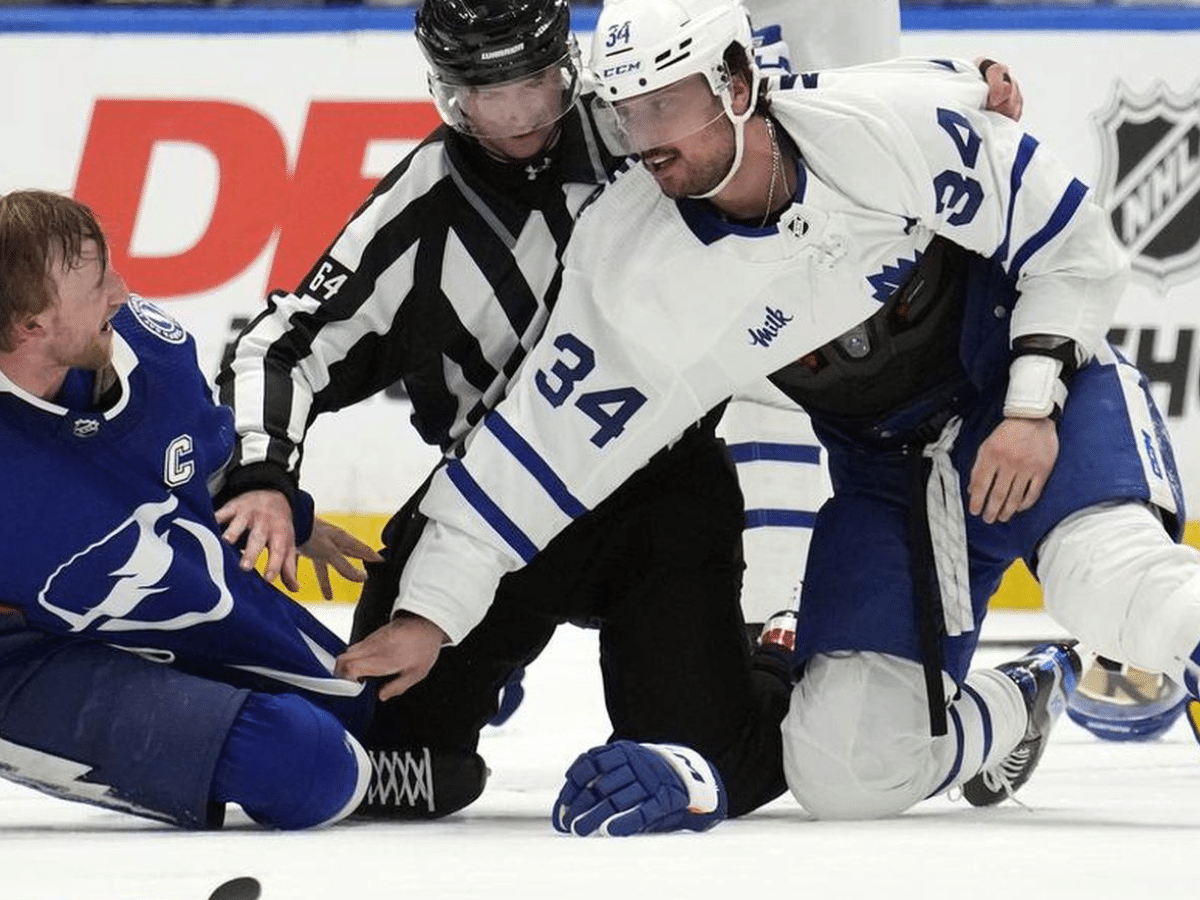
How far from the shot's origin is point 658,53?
2686mm

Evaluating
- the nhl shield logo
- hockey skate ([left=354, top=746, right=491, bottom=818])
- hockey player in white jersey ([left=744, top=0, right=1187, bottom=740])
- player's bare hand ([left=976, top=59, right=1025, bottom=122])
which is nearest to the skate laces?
hockey skate ([left=354, top=746, right=491, bottom=818])

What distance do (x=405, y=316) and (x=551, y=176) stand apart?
0.84ft

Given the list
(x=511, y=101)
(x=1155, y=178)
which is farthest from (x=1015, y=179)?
(x=1155, y=178)

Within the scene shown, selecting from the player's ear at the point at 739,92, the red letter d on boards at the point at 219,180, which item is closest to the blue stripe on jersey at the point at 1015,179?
the player's ear at the point at 739,92

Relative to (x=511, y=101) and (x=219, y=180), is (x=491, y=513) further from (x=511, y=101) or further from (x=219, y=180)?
(x=219, y=180)

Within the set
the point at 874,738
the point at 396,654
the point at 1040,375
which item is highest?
the point at 1040,375

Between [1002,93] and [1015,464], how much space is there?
0.48 metres

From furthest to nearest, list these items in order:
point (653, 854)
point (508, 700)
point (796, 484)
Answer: point (796, 484) → point (508, 700) → point (653, 854)

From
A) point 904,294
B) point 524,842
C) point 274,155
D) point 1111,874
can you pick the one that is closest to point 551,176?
point 904,294

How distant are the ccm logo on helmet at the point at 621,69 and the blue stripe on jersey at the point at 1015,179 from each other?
49 cm

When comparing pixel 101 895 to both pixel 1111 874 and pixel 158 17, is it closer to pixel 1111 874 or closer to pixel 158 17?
pixel 1111 874

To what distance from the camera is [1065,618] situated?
275 centimetres

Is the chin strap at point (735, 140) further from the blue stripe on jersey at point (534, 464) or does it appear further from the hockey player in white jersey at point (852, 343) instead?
the blue stripe on jersey at point (534, 464)

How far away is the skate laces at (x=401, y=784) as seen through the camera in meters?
2.93
